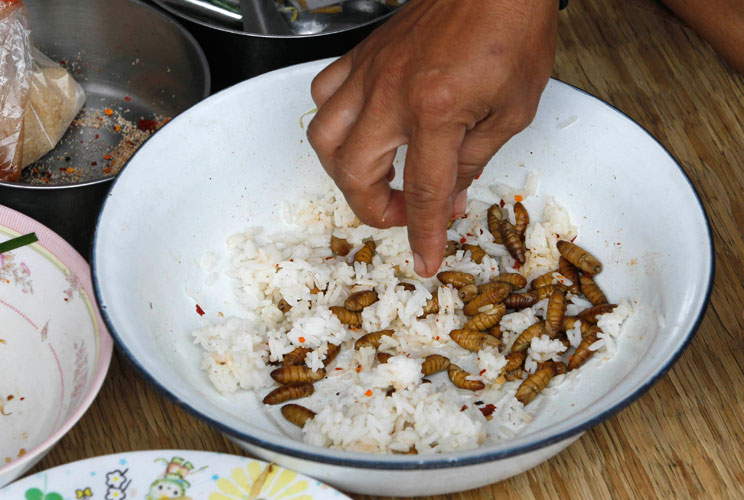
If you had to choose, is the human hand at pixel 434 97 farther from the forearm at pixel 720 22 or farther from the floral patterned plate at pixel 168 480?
the forearm at pixel 720 22

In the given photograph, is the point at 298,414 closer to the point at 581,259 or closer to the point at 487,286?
→ the point at 487,286

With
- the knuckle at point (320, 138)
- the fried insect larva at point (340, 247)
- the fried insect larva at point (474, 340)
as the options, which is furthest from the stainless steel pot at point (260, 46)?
the fried insect larva at point (474, 340)

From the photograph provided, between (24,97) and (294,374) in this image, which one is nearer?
(294,374)

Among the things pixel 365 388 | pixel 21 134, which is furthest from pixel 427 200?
pixel 21 134

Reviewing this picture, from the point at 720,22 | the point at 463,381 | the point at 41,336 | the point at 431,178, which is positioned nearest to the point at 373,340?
the point at 463,381

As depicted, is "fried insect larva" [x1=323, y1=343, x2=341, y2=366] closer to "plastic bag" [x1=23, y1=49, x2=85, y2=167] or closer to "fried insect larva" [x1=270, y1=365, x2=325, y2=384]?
"fried insect larva" [x1=270, y1=365, x2=325, y2=384]

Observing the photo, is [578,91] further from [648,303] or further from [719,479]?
[719,479]
